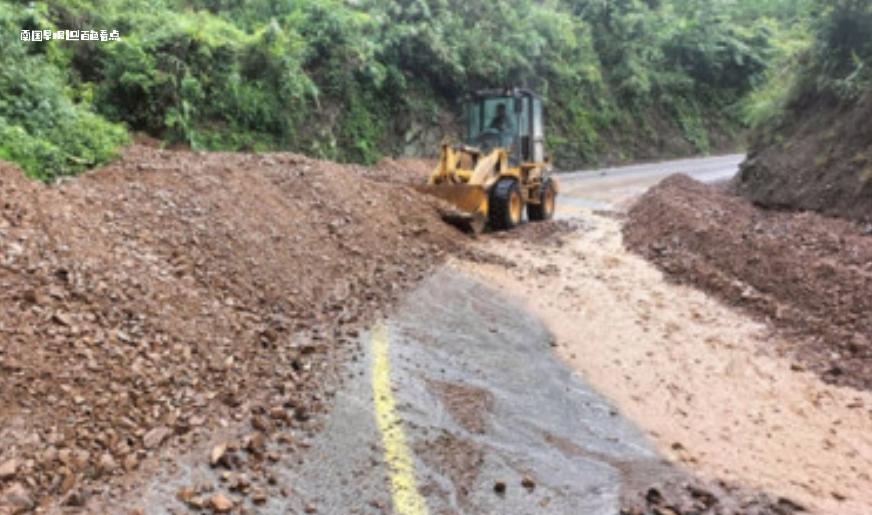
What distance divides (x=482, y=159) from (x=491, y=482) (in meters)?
9.12

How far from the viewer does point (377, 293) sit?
25.0ft

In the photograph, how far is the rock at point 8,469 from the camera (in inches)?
136

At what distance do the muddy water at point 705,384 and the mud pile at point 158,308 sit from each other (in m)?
2.10

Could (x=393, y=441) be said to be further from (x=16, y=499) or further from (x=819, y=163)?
(x=819, y=163)

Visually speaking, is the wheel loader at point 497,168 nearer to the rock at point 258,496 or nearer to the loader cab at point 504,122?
the loader cab at point 504,122

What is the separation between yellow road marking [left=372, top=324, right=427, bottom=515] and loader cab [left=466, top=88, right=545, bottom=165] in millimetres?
8353

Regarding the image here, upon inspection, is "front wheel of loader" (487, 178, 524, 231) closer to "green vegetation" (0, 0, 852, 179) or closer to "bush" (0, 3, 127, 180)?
"green vegetation" (0, 0, 852, 179)

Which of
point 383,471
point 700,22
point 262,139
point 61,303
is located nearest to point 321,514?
point 383,471

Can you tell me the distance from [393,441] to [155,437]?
149 centimetres

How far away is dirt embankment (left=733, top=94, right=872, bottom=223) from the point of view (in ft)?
34.9

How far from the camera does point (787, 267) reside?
8594 mm

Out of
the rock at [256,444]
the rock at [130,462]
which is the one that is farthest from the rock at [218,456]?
the rock at [130,462]

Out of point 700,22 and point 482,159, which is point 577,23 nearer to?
point 700,22

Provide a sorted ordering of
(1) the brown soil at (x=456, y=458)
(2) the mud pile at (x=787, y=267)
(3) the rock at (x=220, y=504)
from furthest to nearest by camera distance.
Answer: (2) the mud pile at (x=787, y=267)
(1) the brown soil at (x=456, y=458)
(3) the rock at (x=220, y=504)
